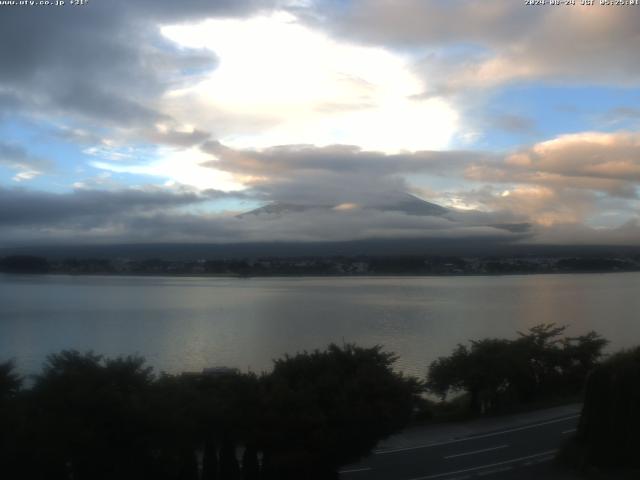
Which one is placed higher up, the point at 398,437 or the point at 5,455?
the point at 5,455

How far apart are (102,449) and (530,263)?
109m

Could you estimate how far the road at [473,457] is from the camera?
40.2ft

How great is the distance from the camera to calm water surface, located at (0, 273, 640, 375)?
1150 inches

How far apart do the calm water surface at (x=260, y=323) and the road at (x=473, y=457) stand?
5.42 m

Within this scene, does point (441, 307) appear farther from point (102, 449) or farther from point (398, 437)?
point (102, 449)

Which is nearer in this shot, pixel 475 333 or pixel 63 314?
pixel 475 333

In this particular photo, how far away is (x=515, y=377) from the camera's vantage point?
2155 centimetres

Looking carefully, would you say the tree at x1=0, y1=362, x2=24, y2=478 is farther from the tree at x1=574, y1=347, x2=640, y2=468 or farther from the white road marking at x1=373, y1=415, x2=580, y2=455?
the tree at x1=574, y1=347, x2=640, y2=468

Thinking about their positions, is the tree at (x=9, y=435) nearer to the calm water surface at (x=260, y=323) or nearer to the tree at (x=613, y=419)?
the tree at (x=613, y=419)

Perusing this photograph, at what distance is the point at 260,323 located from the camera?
41375mm

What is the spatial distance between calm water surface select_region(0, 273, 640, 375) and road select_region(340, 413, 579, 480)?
5422 millimetres

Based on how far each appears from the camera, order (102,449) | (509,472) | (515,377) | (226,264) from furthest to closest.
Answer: (226,264), (515,377), (509,472), (102,449)

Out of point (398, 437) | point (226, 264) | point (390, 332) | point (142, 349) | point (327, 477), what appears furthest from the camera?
point (226, 264)

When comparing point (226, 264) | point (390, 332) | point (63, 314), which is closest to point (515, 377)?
point (390, 332)
